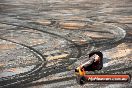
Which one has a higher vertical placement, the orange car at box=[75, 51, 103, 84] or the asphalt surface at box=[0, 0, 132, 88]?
the orange car at box=[75, 51, 103, 84]

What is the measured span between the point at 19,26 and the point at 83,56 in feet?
17.5

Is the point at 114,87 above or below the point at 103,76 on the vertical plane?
below

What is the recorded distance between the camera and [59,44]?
375 inches

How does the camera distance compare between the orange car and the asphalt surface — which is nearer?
the orange car

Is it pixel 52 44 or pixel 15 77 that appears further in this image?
pixel 52 44

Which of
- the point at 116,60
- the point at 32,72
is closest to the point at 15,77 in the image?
the point at 32,72

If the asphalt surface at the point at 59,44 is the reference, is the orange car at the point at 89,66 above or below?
above

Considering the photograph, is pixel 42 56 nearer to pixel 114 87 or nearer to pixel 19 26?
pixel 114 87

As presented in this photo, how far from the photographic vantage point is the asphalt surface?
262 inches

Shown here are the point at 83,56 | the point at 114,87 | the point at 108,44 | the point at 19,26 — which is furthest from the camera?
the point at 19,26

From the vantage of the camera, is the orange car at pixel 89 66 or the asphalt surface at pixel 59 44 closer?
the orange car at pixel 89 66

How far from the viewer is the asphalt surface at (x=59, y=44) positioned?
665 centimetres

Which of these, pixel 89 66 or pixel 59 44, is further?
pixel 59 44

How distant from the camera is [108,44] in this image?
31.1ft
